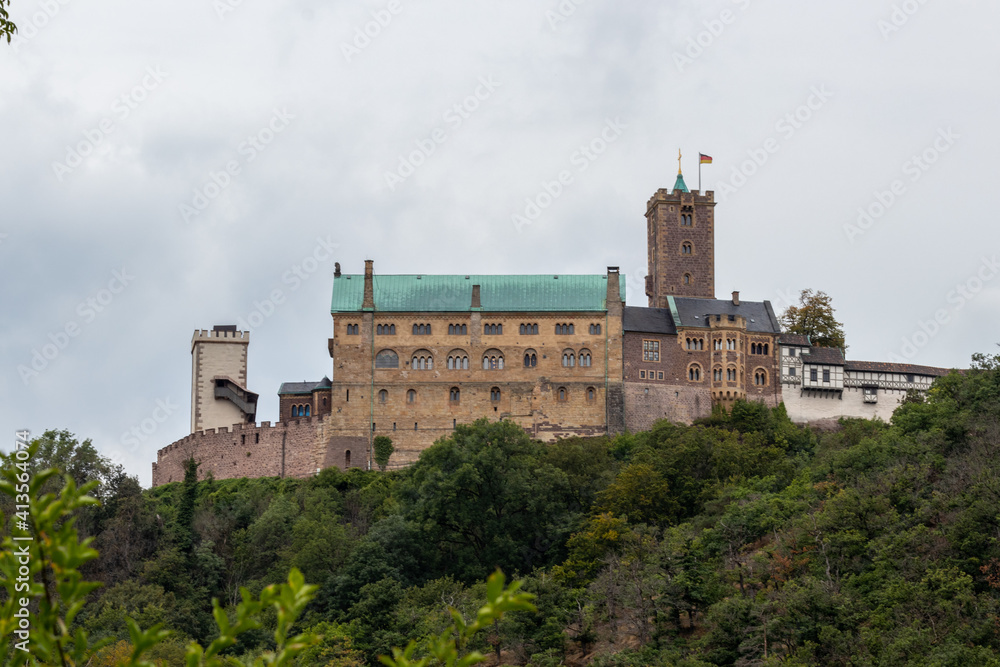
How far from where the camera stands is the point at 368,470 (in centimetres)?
8475

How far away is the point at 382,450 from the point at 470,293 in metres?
12.5

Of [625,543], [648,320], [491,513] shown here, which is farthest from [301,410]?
[625,543]

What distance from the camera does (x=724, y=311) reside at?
9100 centimetres

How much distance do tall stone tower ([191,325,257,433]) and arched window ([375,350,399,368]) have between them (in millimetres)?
9347

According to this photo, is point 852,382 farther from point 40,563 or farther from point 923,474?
point 40,563

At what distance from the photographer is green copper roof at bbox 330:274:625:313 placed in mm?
88938

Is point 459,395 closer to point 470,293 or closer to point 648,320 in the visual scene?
point 470,293

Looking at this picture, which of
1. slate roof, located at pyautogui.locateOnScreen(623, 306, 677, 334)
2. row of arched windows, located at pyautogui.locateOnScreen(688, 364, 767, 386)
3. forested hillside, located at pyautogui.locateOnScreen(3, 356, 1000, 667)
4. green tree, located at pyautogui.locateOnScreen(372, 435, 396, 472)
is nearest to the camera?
forested hillside, located at pyautogui.locateOnScreen(3, 356, 1000, 667)

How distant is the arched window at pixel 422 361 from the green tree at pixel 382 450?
5207 millimetres

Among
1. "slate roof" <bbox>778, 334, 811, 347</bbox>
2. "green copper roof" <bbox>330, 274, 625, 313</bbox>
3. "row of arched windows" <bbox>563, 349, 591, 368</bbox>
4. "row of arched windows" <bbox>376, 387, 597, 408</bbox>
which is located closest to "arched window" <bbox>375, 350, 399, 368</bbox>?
"row of arched windows" <bbox>376, 387, 597, 408</bbox>

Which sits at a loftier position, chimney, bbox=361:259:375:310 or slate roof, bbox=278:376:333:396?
chimney, bbox=361:259:375:310

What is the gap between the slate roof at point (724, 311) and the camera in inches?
3524

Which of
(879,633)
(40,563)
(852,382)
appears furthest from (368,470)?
(40,563)

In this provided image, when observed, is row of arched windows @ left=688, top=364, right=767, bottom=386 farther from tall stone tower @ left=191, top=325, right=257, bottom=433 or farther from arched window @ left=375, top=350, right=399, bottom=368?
tall stone tower @ left=191, top=325, right=257, bottom=433
